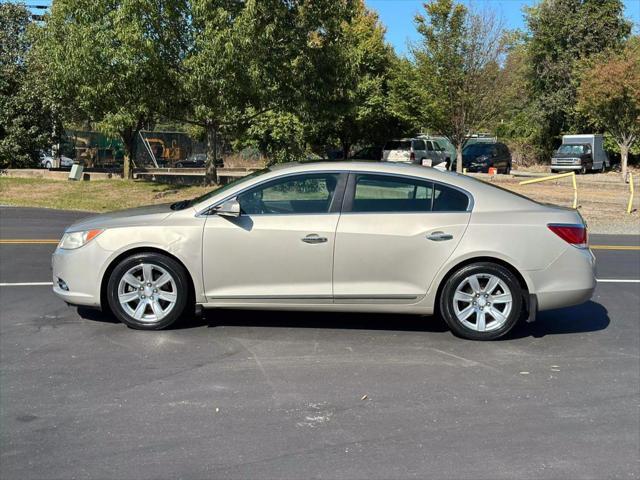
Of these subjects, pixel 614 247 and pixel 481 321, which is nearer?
pixel 481 321

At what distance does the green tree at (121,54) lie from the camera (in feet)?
56.2

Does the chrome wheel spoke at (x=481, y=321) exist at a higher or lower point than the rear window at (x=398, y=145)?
lower

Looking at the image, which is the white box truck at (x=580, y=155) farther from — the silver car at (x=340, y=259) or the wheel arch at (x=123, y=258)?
the wheel arch at (x=123, y=258)

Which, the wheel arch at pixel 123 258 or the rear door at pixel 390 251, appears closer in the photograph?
the rear door at pixel 390 251

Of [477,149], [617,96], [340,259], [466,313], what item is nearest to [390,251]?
[340,259]

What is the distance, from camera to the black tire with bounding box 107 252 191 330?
602 centimetres

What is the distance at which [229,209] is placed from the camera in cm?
597

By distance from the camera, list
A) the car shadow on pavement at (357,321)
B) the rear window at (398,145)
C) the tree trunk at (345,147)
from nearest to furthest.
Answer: the car shadow on pavement at (357,321) → the rear window at (398,145) → the tree trunk at (345,147)

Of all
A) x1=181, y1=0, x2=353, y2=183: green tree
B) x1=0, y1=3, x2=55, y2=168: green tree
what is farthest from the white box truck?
x1=0, y1=3, x2=55, y2=168: green tree

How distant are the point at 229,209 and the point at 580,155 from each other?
3940 centimetres

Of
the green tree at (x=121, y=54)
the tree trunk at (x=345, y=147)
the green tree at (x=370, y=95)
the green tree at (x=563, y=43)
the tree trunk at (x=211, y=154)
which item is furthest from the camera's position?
the green tree at (x=563, y=43)

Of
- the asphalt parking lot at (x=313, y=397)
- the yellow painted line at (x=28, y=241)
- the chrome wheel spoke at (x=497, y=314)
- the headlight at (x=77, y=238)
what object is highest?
the headlight at (x=77, y=238)

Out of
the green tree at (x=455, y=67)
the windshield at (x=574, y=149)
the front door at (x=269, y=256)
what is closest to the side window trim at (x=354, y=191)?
the front door at (x=269, y=256)

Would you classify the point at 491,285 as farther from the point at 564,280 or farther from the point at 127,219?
the point at 127,219
